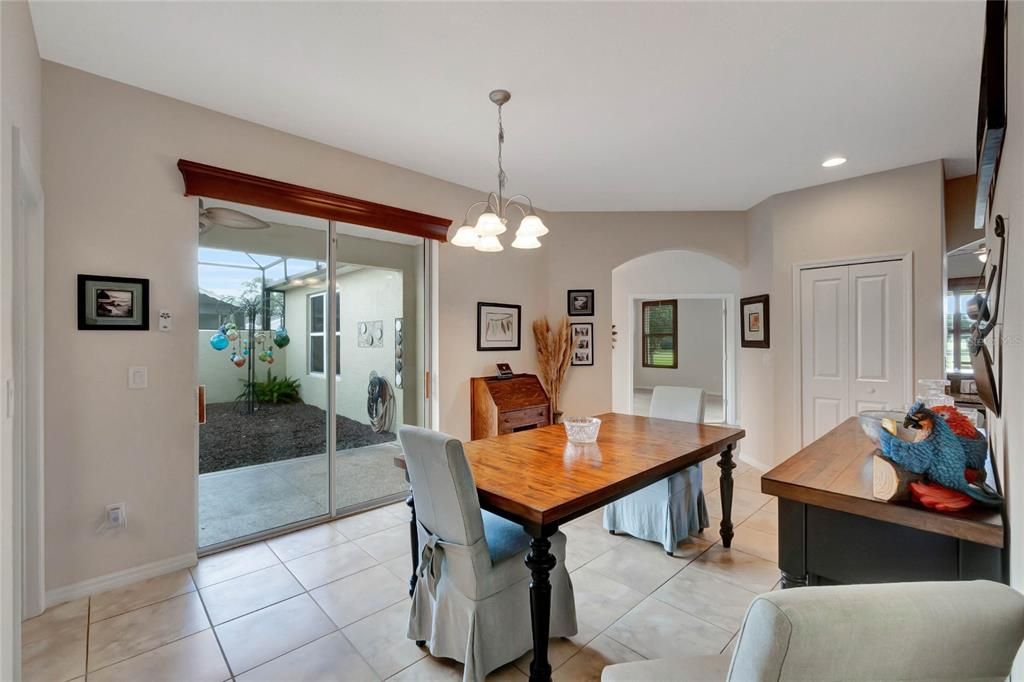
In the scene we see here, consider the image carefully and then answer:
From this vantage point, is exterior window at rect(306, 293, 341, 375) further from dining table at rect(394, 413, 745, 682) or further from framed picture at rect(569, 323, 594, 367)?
framed picture at rect(569, 323, 594, 367)

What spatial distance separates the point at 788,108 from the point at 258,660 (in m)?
3.89

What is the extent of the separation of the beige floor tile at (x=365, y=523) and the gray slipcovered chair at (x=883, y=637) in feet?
9.27

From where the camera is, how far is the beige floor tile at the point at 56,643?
5.83ft

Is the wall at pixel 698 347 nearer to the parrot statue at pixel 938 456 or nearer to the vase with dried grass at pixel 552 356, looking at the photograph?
the vase with dried grass at pixel 552 356

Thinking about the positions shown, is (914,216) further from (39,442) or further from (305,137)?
(39,442)

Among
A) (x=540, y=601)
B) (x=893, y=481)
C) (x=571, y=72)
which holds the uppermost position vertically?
(x=571, y=72)

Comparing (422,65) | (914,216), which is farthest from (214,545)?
(914,216)

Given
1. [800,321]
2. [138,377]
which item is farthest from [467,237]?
[800,321]

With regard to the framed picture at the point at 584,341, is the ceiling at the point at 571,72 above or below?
above

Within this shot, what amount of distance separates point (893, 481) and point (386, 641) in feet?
6.53

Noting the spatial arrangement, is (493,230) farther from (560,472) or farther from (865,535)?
(865,535)

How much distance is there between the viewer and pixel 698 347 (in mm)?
9555

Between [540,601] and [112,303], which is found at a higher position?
[112,303]

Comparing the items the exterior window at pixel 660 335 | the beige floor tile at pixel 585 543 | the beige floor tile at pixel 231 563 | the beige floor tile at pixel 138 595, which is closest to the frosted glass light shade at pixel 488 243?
the beige floor tile at pixel 585 543
